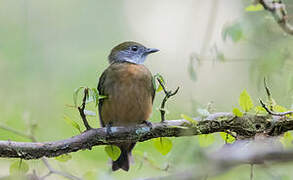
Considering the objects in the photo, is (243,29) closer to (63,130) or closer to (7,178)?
(7,178)

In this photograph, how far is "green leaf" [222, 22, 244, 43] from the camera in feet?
11.0

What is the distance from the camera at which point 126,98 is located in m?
4.16

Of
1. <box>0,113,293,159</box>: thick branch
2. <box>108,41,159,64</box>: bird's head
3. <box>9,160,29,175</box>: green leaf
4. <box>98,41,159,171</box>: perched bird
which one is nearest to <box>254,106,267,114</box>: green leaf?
<box>0,113,293,159</box>: thick branch

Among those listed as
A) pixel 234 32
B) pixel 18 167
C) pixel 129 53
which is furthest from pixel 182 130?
pixel 129 53

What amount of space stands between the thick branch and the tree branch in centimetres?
76

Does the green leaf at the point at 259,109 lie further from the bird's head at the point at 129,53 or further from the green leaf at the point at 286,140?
the bird's head at the point at 129,53

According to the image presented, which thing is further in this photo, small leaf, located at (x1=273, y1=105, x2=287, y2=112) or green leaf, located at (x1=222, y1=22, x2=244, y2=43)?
green leaf, located at (x1=222, y1=22, x2=244, y2=43)

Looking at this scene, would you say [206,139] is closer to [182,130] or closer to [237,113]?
[182,130]

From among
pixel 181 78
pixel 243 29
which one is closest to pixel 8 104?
pixel 181 78

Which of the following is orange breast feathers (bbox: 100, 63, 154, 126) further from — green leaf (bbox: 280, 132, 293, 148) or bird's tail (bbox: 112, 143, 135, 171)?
green leaf (bbox: 280, 132, 293, 148)

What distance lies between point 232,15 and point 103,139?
505 cm

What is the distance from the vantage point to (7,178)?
2783mm

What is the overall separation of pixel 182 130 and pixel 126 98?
1.24m

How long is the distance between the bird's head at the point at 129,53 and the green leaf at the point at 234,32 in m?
1.67
